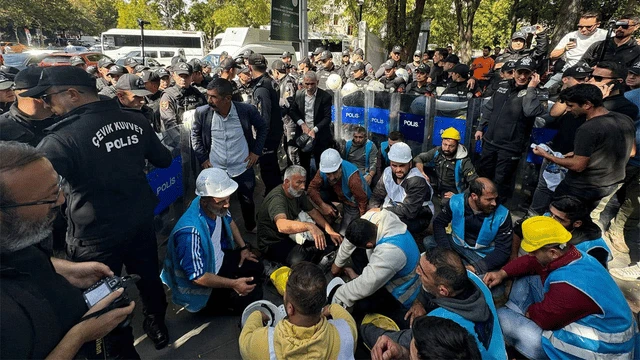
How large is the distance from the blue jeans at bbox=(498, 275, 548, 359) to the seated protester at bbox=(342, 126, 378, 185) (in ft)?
7.97

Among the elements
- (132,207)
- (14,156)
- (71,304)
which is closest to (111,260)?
(132,207)

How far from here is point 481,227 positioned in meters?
3.11

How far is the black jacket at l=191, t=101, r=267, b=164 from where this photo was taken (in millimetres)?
3910

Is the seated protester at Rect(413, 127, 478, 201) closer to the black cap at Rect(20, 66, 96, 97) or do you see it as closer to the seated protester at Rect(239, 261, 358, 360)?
the seated protester at Rect(239, 261, 358, 360)

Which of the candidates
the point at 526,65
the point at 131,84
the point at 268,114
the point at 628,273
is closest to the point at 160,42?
the point at 268,114

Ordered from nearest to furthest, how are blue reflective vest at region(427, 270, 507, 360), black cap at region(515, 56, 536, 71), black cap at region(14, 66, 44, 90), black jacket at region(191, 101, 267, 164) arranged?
1. blue reflective vest at region(427, 270, 507, 360)
2. black cap at region(14, 66, 44, 90)
3. black jacket at region(191, 101, 267, 164)
4. black cap at region(515, 56, 536, 71)

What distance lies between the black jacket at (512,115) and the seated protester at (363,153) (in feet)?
4.81

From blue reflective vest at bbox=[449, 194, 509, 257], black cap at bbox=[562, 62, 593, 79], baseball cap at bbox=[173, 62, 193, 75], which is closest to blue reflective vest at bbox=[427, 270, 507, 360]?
blue reflective vest at bbox=[449, 194, 509, 257]

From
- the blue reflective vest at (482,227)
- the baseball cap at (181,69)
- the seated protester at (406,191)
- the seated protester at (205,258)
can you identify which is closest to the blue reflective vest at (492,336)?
the blue reflective vest at (482,227)

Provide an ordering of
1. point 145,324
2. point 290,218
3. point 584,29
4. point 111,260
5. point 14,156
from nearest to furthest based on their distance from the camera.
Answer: point 14,156 → point 111,260 → point 145,324 → point 290,218 → point 584,29

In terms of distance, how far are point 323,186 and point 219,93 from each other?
4.96 ft

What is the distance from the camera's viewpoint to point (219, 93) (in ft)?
12.1

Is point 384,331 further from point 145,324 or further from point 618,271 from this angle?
point 618,271

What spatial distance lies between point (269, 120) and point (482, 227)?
10.0 feet
